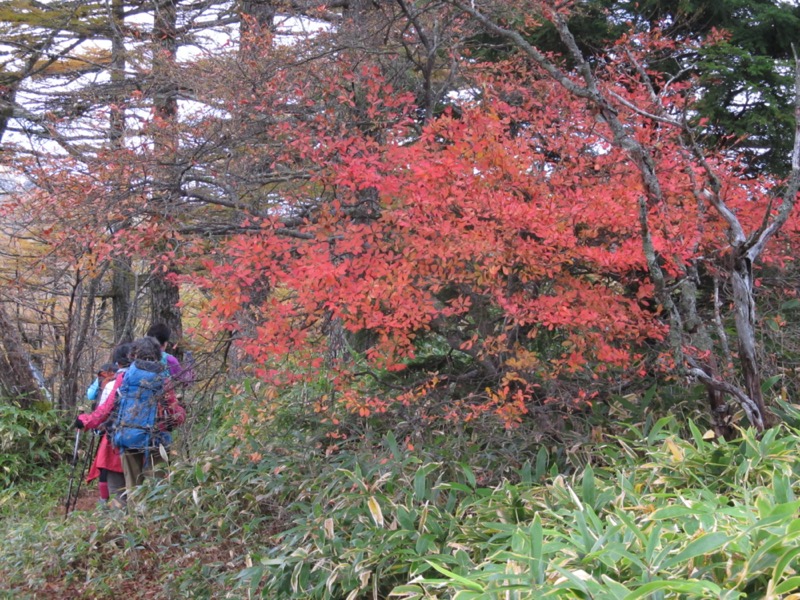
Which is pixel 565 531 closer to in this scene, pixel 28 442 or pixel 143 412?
pixel 143 412

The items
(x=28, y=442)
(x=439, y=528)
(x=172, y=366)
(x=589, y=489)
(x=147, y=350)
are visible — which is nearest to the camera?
(x=589, y=489)

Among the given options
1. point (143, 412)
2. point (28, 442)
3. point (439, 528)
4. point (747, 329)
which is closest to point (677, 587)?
point (439, 528)

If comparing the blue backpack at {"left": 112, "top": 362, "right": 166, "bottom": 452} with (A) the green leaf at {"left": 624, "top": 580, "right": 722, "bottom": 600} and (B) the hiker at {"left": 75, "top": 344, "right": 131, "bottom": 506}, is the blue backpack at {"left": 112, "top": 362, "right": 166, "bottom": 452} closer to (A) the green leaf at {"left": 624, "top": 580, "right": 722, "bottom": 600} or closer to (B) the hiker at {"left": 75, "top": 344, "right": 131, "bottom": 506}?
(B) the hiker at {"left": 75, "top": 344, "right": 131, "bottom": 506}

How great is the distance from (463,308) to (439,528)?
1300 mm

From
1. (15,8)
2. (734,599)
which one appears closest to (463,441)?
(734,599)

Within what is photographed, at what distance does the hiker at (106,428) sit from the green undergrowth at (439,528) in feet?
1.06

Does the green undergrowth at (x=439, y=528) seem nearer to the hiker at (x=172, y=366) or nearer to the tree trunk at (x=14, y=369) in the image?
the hiker at (x=172, y=366)

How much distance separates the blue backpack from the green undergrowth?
406mm

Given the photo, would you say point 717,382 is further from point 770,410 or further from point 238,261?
point 238,261

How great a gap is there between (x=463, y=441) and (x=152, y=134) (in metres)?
3.50

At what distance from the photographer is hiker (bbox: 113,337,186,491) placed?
5.09 meters

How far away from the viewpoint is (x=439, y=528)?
137 inches

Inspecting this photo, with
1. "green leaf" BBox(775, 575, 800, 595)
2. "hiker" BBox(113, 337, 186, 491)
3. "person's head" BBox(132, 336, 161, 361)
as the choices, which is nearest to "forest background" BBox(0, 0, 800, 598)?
"green leaf" BBox(775, 575, 800, 595)

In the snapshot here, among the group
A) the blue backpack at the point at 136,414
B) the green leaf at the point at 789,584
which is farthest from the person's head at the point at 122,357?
the green leaf at the point at 789,584
